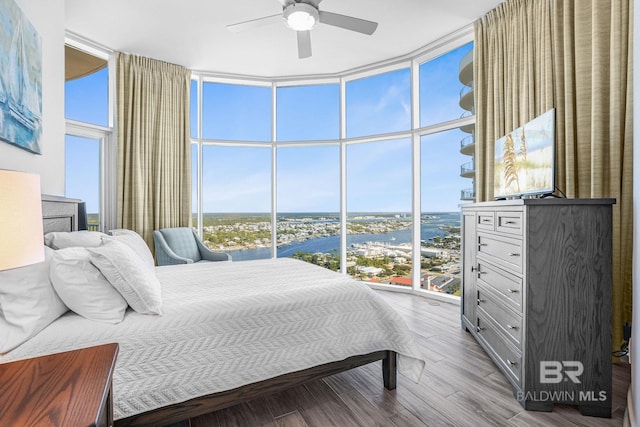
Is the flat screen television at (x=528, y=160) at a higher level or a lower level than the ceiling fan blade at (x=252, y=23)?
lower

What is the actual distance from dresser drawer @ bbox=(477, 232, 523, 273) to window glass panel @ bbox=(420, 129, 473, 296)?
1.37 metres

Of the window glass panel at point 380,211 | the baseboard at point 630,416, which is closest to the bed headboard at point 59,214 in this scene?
the window glass panel at point 380,211

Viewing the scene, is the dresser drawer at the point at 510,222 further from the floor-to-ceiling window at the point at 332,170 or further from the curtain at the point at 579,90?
the floor-to-ceiling window at the point at 332,170

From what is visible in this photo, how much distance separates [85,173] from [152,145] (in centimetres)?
78

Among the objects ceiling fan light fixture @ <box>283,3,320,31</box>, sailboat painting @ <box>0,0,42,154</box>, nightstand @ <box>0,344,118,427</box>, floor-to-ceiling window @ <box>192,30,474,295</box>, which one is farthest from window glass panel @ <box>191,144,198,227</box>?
nightstand @ <box>0,344,118,427</box>

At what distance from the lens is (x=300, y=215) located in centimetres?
471

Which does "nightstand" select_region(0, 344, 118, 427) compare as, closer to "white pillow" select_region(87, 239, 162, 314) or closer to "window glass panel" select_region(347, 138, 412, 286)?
"white pillow" select_region(87, 239, 162, 314)

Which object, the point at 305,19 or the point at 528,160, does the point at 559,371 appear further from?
the point at 305,19

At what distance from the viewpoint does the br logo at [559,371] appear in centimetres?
167

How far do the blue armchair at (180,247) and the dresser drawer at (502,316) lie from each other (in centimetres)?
272

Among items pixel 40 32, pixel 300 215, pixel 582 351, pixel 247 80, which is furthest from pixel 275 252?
pixel 582 351

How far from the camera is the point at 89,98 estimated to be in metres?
3.64

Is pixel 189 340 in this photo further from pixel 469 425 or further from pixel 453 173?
pixel 453 173

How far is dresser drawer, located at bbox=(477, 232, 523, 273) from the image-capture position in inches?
71.1
